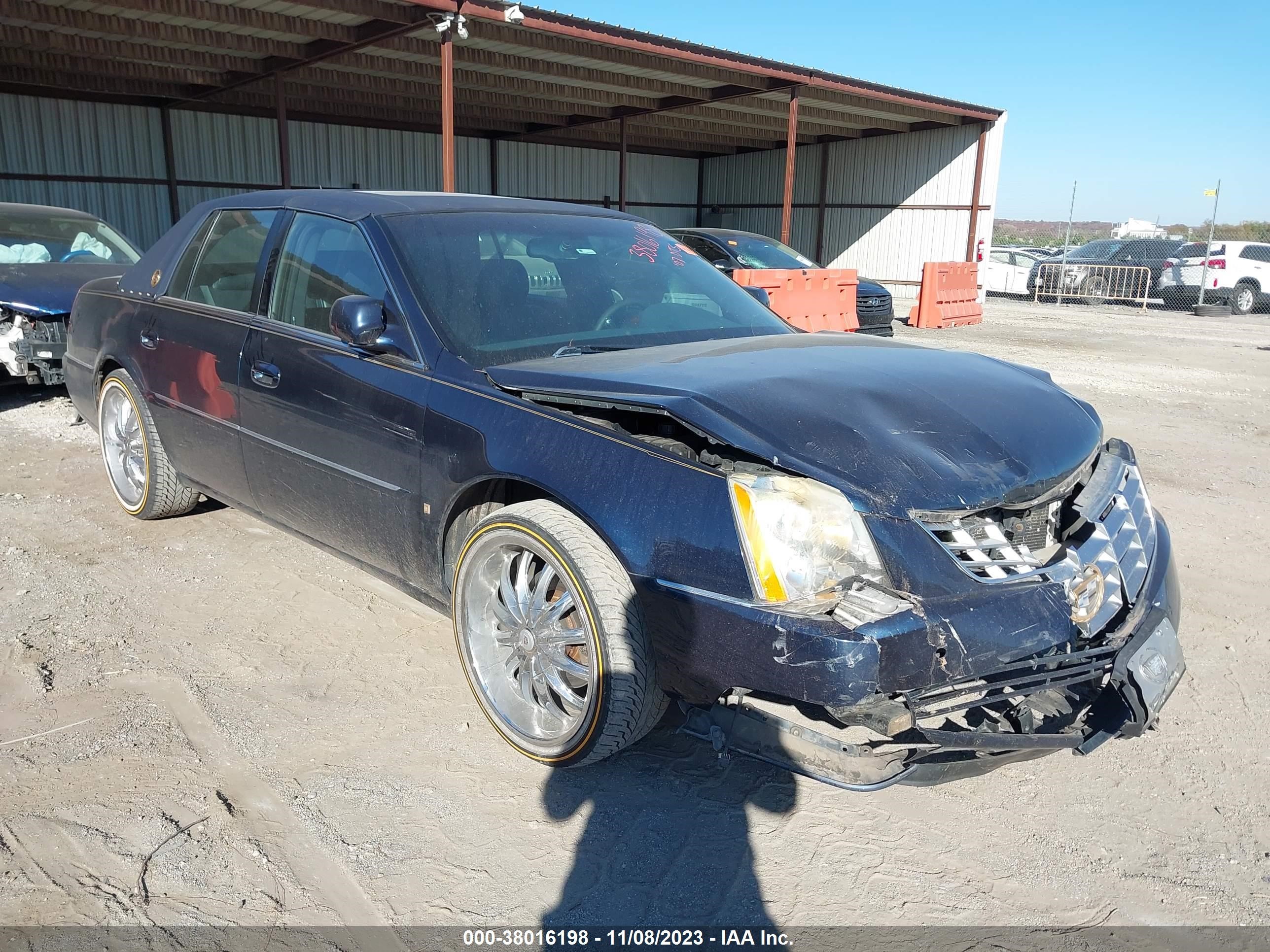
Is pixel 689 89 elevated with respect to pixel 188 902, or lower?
elevated

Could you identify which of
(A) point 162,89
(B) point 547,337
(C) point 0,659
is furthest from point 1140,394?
(A) point 162,89

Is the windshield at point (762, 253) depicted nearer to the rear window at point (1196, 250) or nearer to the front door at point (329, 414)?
the front door at point (329, 414)

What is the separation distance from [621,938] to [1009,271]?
24529 millimetres

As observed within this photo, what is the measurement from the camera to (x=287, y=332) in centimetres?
365

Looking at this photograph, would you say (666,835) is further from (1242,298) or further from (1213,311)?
(1242,298)

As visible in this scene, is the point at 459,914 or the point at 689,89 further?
the point at 689,89

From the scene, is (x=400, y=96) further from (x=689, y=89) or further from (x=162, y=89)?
(x=689, y=89)

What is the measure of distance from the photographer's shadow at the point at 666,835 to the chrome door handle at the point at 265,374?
1.89 meters

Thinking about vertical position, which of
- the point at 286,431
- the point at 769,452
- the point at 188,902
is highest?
the point at 769,452

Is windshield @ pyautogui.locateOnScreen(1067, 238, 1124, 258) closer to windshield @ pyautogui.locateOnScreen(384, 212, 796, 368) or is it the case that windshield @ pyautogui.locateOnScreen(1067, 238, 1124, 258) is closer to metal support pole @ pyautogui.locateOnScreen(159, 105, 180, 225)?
metal support pole @ pyautogui.locateOnScreen(159, 105, 180, 225)

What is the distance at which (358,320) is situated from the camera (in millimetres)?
3084

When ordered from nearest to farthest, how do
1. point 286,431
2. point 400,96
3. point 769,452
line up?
point 769,452, point 286,431, point 400,96

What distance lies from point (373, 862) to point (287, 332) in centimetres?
209

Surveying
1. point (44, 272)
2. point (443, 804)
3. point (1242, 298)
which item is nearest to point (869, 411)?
point (443, 804)
